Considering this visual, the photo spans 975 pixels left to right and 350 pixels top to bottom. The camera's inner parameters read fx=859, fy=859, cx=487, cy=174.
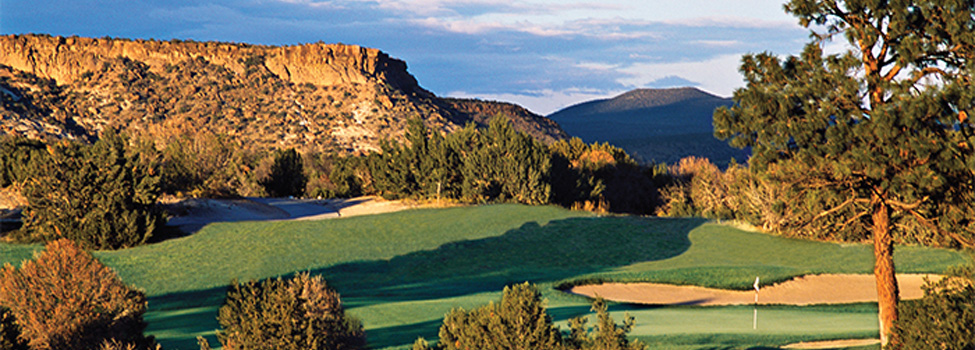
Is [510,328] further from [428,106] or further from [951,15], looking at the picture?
[428,106]

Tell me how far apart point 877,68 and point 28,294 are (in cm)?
1126

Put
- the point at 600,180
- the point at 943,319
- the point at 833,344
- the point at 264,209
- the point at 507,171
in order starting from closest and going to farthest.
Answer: the point at 943,319
the point at 833,344
the point at 264,209
the point at 507,171
the point at 600,180

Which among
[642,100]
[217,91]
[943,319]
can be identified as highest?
[642,100]

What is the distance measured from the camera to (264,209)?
104 feet

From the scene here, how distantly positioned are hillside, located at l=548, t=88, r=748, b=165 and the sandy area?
81.6 meters

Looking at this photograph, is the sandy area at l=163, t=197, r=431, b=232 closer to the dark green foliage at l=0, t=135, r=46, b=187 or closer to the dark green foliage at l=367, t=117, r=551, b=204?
the dark green foliage at l=367, t=117, r=551, b=204

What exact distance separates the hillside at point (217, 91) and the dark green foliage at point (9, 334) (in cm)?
6494

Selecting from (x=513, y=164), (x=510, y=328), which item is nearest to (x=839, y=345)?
(x=510, y=328)

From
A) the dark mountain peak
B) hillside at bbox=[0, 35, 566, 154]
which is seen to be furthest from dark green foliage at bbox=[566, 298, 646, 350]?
the dark mountain peak

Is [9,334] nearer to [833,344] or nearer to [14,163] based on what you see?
[833,344]

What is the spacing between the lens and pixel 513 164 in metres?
32.6

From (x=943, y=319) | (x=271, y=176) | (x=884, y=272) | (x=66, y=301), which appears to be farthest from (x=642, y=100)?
(x=66, y=301)

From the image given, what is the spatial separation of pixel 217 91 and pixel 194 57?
6803 millimetres

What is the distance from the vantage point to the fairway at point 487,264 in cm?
1378
